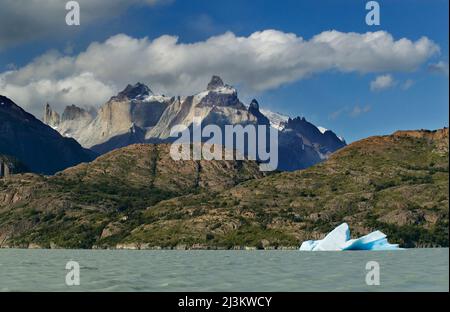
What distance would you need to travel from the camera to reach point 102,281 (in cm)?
10119

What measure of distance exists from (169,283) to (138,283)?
427cm
